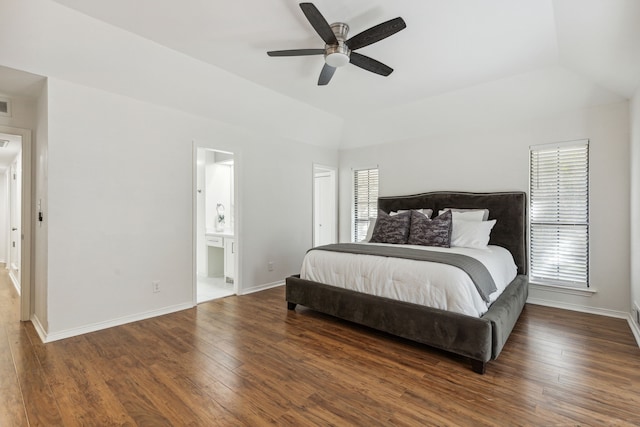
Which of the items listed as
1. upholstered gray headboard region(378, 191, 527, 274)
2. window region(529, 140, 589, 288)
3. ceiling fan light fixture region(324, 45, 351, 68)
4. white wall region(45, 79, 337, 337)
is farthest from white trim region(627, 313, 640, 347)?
white wall region(45, 79, 337, 337)

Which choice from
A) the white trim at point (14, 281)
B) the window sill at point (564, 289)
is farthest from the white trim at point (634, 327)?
the white trim at point (14, 281)

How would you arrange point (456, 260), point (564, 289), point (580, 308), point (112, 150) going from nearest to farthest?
point (456, 260), point (112, 150), point (580, 308), point (564, 289)

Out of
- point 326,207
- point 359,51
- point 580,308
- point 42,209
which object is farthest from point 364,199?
point 42,209

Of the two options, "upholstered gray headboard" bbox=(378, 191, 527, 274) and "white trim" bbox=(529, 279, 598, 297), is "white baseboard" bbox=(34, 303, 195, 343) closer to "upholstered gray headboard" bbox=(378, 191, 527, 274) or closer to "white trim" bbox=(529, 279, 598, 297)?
"upholstered gray headboard" bbox=(378, 191, 527, 274)

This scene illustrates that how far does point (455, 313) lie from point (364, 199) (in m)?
3.45

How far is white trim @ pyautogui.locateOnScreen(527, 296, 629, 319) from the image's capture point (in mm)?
3393

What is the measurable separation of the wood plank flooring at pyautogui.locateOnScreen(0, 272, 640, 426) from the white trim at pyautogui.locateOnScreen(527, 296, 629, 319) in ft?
0.63

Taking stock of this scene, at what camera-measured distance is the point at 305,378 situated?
7.22 feet

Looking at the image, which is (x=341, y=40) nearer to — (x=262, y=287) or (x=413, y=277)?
(x=413, y=277)

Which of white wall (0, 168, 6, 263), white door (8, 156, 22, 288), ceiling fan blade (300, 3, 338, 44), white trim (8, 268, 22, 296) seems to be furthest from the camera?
white wall (0, 168, 6, 263)

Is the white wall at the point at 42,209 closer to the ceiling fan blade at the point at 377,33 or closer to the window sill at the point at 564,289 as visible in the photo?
the ceiling fan blade at the point at 377,33

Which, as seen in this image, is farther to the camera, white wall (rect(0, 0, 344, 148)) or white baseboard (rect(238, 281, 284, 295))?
white baseboard (rect(238, 281, 284, 295))

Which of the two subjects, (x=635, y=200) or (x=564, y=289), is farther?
(x=564, y=289)

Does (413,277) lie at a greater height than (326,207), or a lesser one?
lesser
